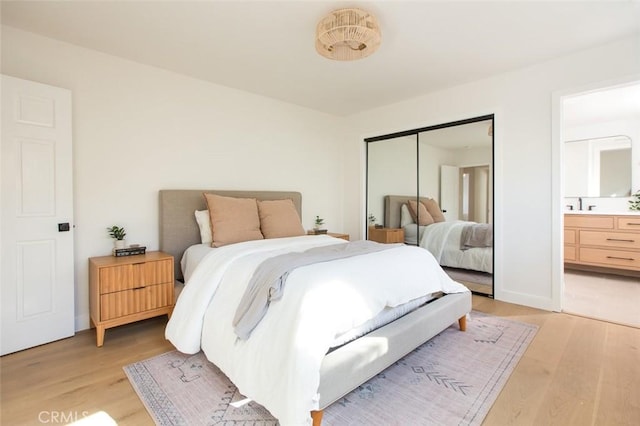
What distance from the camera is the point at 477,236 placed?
358 centimetres

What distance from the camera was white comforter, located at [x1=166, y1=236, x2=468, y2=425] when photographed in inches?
54.4

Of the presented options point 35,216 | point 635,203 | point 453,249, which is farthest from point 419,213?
point 35,216

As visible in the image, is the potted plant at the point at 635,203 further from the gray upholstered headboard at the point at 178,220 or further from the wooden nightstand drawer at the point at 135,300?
the wooden nightstand drawer at the point at 135,300

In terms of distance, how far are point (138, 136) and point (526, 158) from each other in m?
Result: 3.93

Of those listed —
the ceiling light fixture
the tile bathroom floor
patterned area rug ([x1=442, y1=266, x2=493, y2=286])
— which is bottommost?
the tile bathroom floor

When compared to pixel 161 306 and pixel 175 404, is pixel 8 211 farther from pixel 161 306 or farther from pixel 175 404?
pixel 175 404

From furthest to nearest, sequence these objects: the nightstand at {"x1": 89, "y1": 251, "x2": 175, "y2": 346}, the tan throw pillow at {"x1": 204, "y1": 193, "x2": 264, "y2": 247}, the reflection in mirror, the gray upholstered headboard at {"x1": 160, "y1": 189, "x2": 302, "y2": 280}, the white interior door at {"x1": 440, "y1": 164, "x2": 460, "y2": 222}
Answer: the reflection in mirror → the white interior door at {"x1": 440, "y1": 164, "x2": 460, "y2": 222} → the gray upholstered headboard at {"x1": 160, "y1": 189, "x2": 302, "y2": 280} → the tan throw pillow at {"x1": 204, "y1": 193, "x2": 264, "y2": 247} → the nightstand at {"x1": 89, "y1": 251, "x2": 175, "y2": 346}

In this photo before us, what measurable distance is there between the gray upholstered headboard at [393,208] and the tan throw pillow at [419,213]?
115mm

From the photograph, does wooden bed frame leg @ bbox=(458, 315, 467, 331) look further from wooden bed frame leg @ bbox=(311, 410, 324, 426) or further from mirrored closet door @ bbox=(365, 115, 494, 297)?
wooden bed frame leg @ bbox=(311, 410, 324, 426)

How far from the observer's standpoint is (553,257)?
3.01m

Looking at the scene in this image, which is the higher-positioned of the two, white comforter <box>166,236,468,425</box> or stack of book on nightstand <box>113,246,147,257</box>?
stack of book on nightstand <box>113,246,147,257</box>

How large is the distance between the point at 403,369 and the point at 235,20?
2.80m

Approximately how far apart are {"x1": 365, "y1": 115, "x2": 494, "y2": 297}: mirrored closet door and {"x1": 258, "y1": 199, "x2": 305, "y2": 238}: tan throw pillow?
1631mm

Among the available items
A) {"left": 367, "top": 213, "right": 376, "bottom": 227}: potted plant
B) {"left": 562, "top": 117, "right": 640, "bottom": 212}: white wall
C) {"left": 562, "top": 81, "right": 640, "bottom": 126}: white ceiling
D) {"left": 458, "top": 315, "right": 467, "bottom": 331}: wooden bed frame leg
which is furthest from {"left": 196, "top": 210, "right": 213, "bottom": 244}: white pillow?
{"left": 562, "top": 117, "right": 640, "bottom": 212}: white wall
